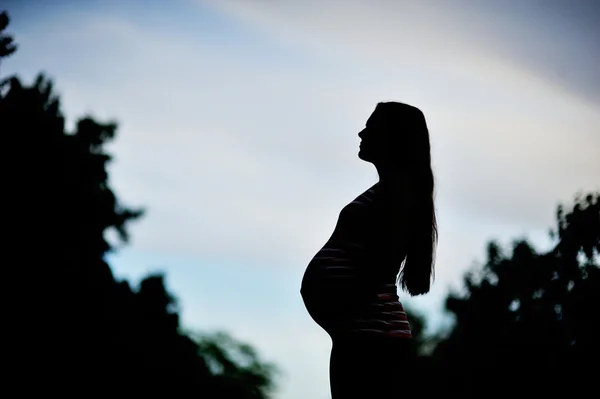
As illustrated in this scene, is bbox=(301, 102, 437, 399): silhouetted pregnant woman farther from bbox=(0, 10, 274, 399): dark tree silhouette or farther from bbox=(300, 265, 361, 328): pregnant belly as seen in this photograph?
bbox=(0, 10, 274, 399): dark tree silhouette

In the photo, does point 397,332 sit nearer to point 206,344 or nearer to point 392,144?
point 392,144

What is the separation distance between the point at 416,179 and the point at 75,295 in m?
18.6

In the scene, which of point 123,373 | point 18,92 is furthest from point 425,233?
point 18,92

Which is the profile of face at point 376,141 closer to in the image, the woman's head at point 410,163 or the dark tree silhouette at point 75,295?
the woman's head at point 410,163

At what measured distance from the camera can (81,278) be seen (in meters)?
18.9

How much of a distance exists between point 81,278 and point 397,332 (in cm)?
1925

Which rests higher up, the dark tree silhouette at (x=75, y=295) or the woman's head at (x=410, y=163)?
the dark tree silhouette at (x=75, y=295)

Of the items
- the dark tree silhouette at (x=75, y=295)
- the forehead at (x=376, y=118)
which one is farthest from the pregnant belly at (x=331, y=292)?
the dark tree silhouette at (x=75, y=295)

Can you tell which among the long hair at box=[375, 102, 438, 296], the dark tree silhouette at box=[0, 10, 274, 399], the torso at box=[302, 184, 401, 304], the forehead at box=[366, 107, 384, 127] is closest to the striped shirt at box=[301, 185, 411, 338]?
the torso at box=[302, 184, 401, 304]

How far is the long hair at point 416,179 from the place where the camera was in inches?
88.9

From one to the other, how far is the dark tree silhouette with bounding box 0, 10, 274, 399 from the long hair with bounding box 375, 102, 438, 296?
9.49m

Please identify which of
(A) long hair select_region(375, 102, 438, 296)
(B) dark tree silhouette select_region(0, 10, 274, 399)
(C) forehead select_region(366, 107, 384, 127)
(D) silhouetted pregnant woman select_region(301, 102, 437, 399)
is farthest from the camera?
(B) dark tree silhouette select_region(0, 10, 274, 399)

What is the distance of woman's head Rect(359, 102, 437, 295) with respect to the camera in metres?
2.26

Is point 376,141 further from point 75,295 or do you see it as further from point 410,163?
point 75,295
